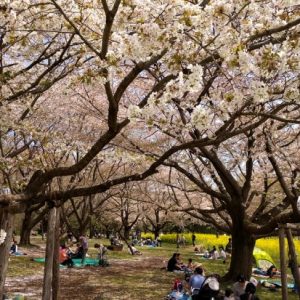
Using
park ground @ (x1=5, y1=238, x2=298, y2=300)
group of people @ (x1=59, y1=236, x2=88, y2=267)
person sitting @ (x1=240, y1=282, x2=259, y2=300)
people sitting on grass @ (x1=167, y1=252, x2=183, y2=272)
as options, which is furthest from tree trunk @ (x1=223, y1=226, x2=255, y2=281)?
group of people @ (x1=59, y1=236, x2=88, y2=267)

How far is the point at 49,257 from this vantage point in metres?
8.83

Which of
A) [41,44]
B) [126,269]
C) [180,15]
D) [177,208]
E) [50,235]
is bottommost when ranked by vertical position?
[126,269]

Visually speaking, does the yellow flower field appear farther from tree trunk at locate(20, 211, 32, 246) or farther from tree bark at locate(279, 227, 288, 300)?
tree bark at locate(279, 227, 288, 300)

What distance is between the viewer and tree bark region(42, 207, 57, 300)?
8.77 metres

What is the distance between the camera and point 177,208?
15.4 meters

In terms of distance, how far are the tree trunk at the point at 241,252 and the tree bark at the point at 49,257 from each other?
7.63 m

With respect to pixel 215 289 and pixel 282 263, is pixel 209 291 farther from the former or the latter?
pixel 282 263

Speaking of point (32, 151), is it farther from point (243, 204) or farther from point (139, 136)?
point (243, 204)

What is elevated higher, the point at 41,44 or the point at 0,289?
the point at 41,44

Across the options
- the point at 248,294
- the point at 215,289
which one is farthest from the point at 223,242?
the point at 215,289

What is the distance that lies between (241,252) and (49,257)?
8030mm

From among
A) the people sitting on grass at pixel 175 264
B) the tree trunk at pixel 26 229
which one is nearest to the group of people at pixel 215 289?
the people sitting on grass at pixel 175 264

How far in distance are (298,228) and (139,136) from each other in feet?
32.0

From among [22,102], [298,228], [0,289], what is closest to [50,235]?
[0,289]
